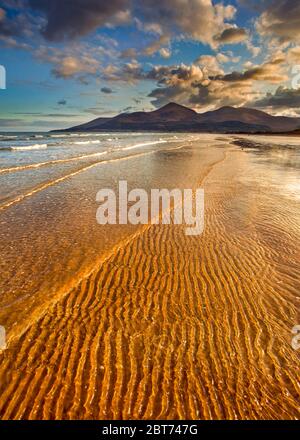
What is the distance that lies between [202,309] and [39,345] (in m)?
2.60

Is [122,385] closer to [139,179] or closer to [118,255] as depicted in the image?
[118,255]

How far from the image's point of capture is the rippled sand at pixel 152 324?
3287 millimetres

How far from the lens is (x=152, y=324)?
440cm

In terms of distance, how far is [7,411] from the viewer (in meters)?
3.14

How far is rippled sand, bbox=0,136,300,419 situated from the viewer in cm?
329
